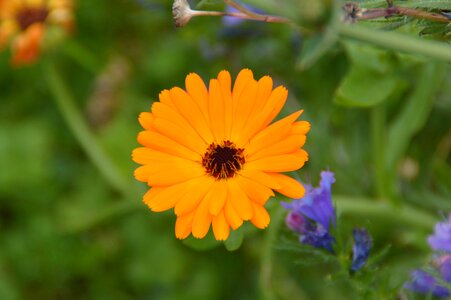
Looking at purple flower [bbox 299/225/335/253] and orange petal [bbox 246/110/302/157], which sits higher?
orange petal [bbox 246/110/302/157]

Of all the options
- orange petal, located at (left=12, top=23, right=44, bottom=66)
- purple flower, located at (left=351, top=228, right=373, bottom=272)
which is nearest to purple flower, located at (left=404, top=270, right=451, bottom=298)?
purple flower, located at (left=351, top=228, right=373, bottom=272)

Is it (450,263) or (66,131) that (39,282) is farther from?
(450,263)

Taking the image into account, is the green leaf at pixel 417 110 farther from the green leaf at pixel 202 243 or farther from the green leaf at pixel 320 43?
the green leaf at pixel 320 43

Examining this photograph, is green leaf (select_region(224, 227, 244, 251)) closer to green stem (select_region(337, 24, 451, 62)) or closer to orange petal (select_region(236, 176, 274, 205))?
orange petal (select_region(236, 176, 274, 205))

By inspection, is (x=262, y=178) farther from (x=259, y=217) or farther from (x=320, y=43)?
(x=320, y=43)

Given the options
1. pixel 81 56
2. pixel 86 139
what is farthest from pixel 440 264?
pixel 81 56

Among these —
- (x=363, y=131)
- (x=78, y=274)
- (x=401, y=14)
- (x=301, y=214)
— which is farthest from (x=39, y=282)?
(x=401, y=14)
